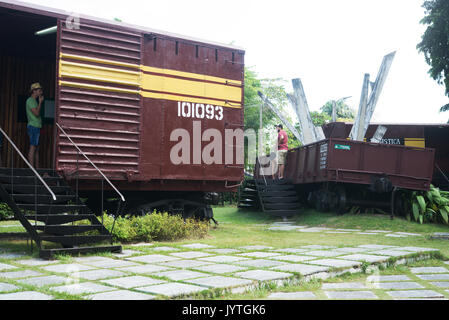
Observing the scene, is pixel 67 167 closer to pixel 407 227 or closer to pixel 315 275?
pixel 315 275

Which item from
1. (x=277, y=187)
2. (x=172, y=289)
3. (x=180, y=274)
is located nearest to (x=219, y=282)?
(x=172, y=289)

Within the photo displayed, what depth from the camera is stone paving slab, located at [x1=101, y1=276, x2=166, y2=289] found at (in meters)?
4.22

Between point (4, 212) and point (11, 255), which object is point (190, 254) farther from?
point (4, 212)

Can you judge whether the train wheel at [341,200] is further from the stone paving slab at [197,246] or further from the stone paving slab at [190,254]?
the stone paving slab at [190,254]

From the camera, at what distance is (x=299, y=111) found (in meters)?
16.3

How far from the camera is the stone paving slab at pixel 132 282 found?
166 inches

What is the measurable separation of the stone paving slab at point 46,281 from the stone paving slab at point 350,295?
7.85ft

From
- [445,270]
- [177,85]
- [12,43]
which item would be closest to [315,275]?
[445,270]

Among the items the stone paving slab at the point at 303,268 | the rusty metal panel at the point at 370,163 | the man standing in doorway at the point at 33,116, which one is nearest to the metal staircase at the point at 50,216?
the man standing in doorway at the point at 33,116

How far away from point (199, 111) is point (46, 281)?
588 cm

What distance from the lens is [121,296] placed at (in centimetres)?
377

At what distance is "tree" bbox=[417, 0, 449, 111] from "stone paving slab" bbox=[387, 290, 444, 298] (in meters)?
13.8

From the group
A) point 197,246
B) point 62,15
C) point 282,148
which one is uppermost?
point 62,15

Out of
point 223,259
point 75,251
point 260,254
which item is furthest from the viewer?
point 260,254
